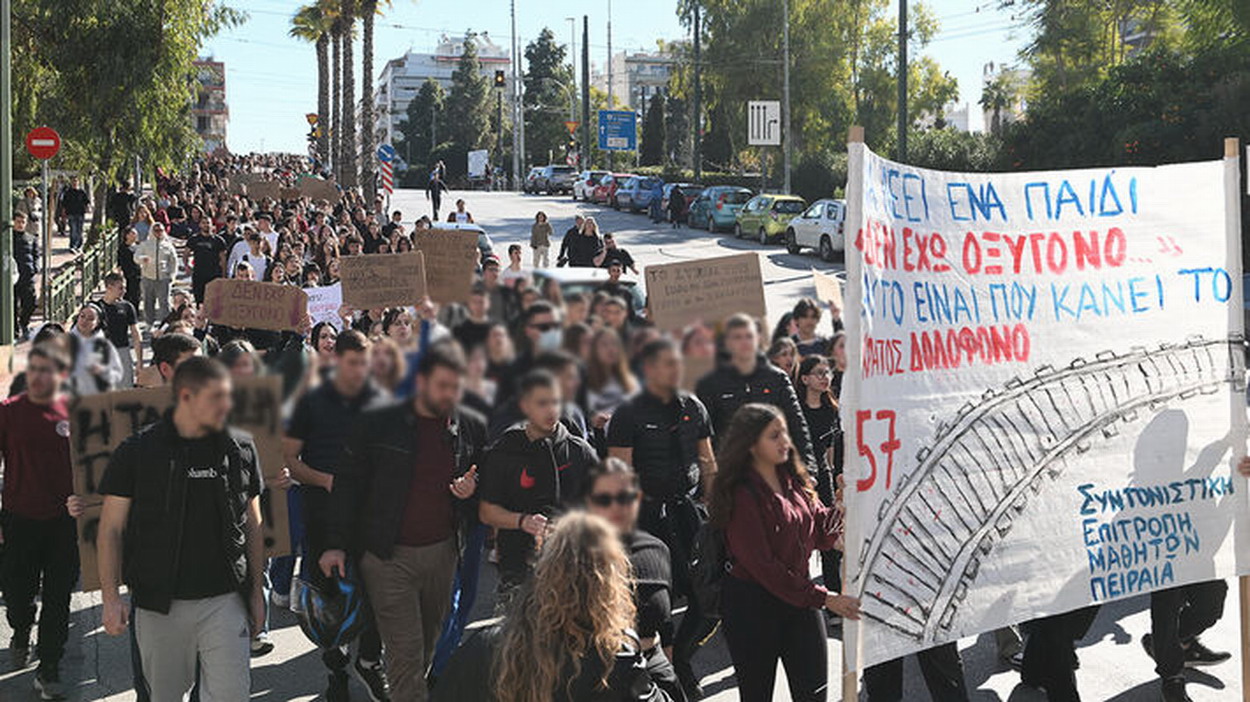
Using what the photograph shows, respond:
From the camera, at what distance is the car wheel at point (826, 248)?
3116cm

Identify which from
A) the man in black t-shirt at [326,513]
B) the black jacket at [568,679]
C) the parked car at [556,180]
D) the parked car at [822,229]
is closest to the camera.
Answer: the black jacket at [568,679]

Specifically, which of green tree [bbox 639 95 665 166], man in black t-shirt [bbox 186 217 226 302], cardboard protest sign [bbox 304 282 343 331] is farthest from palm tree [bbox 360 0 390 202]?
green tree [bbox 639 95 665 166]

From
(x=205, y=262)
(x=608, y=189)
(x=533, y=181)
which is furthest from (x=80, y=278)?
(x=533, y=181)

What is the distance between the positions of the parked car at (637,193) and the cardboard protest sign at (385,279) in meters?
39.8

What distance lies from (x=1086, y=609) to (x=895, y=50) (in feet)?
153

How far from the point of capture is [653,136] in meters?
86.1

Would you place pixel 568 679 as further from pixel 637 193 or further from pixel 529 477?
pixel 637 193

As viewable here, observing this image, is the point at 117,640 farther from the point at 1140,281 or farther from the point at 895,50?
the point at 895,50

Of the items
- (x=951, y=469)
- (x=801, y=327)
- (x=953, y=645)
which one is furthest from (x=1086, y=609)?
(x=801, y=327)

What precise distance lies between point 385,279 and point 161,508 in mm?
2786

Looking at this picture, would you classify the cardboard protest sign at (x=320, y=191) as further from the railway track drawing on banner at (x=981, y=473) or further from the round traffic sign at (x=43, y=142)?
the railway track drawing on banner at (x=981, y=473)

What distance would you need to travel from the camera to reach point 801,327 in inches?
278

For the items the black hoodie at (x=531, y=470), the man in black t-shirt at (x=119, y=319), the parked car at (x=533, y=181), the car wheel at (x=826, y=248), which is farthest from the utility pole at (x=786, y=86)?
the black hoodie at (x=531, y=470)

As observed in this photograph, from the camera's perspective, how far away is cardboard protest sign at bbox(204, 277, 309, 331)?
743 cm
